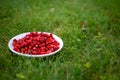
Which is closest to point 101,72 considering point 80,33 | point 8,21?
point 80,33

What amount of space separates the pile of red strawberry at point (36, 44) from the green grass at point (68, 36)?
0.09 metres

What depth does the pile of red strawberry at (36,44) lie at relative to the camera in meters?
2.57

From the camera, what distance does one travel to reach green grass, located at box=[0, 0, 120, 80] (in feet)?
7.73

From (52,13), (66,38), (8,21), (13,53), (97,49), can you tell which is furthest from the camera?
(52,13)

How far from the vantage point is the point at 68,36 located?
10.2 ft

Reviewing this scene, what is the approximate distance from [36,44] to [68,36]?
22.8 inches

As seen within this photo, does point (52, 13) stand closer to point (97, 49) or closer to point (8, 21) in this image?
point (8, 21)

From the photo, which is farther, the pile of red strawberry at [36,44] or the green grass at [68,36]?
the pile of red strawberry at [36,44]

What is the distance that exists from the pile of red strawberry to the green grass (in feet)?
0.28

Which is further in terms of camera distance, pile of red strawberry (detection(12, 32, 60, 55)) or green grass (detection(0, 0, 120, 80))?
pile of red strawberry (detection(12, 32, 60, 55))

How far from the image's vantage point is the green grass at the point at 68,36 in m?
2.36

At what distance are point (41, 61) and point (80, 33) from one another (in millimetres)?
834

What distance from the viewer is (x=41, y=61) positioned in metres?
2.50

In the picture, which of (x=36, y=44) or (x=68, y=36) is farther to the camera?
(x=68, y=36)
